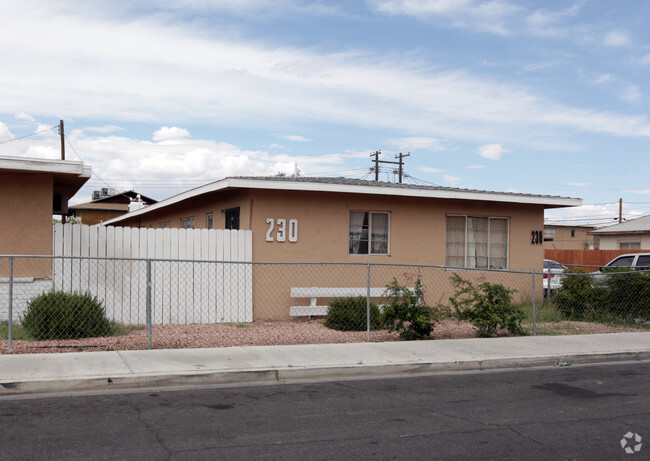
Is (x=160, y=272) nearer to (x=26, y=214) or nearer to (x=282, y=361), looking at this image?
(x=26, y=214)

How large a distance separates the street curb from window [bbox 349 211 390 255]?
636cm

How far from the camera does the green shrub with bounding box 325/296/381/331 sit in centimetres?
1305

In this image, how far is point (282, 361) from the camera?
938 centimetres

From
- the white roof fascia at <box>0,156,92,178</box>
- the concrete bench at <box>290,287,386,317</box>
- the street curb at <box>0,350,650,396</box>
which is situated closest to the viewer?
the street curb at <box>0,350,650,396</box>

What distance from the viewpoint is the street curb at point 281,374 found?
7.76 metres

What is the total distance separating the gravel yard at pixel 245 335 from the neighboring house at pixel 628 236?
23199mm

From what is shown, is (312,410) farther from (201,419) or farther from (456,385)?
(456,385)

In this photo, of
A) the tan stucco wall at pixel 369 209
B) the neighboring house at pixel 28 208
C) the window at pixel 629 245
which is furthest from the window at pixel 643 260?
the window at pixel 629 245

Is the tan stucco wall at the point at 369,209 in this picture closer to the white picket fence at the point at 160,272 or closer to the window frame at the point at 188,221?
the white picket fence at the point at 160,272

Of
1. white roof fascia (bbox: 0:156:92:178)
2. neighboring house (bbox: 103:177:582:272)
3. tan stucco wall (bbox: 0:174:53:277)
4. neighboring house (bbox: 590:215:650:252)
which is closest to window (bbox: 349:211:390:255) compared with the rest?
neighboring house (bbox: 103:177:582:272)

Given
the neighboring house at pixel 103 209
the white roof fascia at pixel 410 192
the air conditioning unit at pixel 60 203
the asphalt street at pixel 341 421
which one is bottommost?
the asphalt street at pixel 341 421

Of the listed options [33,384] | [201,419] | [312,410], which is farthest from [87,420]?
[312,410]

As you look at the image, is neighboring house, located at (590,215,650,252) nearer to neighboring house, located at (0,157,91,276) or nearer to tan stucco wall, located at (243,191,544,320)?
tan stucco wall, located at (243,191,544,320)

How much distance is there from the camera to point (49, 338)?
10.5 metres
